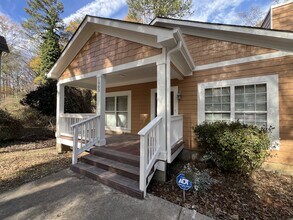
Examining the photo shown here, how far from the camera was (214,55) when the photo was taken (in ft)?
18.8

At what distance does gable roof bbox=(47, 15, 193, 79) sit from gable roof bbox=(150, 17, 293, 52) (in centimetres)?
139

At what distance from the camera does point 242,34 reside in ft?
16.6

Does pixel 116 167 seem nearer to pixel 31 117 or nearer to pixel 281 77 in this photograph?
pixel 281 77

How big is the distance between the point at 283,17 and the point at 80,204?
7.97m

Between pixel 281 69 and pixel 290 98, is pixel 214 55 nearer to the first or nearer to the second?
pixel 281 69

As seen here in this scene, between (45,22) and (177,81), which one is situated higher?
(45,22)

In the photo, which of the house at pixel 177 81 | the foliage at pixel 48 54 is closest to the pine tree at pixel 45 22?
the foliage at pixel 48 54

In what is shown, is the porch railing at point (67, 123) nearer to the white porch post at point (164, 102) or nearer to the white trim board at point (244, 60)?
the white porch post at point (164, 102)

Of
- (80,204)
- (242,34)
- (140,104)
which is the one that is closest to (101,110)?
(140,104)

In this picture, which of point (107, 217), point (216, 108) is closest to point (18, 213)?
point (107, 217)

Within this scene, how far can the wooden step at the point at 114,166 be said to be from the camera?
12.3ft

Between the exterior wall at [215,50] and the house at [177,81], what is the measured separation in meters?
0.03

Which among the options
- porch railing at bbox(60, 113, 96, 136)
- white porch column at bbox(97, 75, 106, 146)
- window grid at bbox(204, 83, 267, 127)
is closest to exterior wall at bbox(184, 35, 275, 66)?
window grid at bbox(204, 83, 267, 127)

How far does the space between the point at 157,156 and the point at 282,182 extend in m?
3.26
